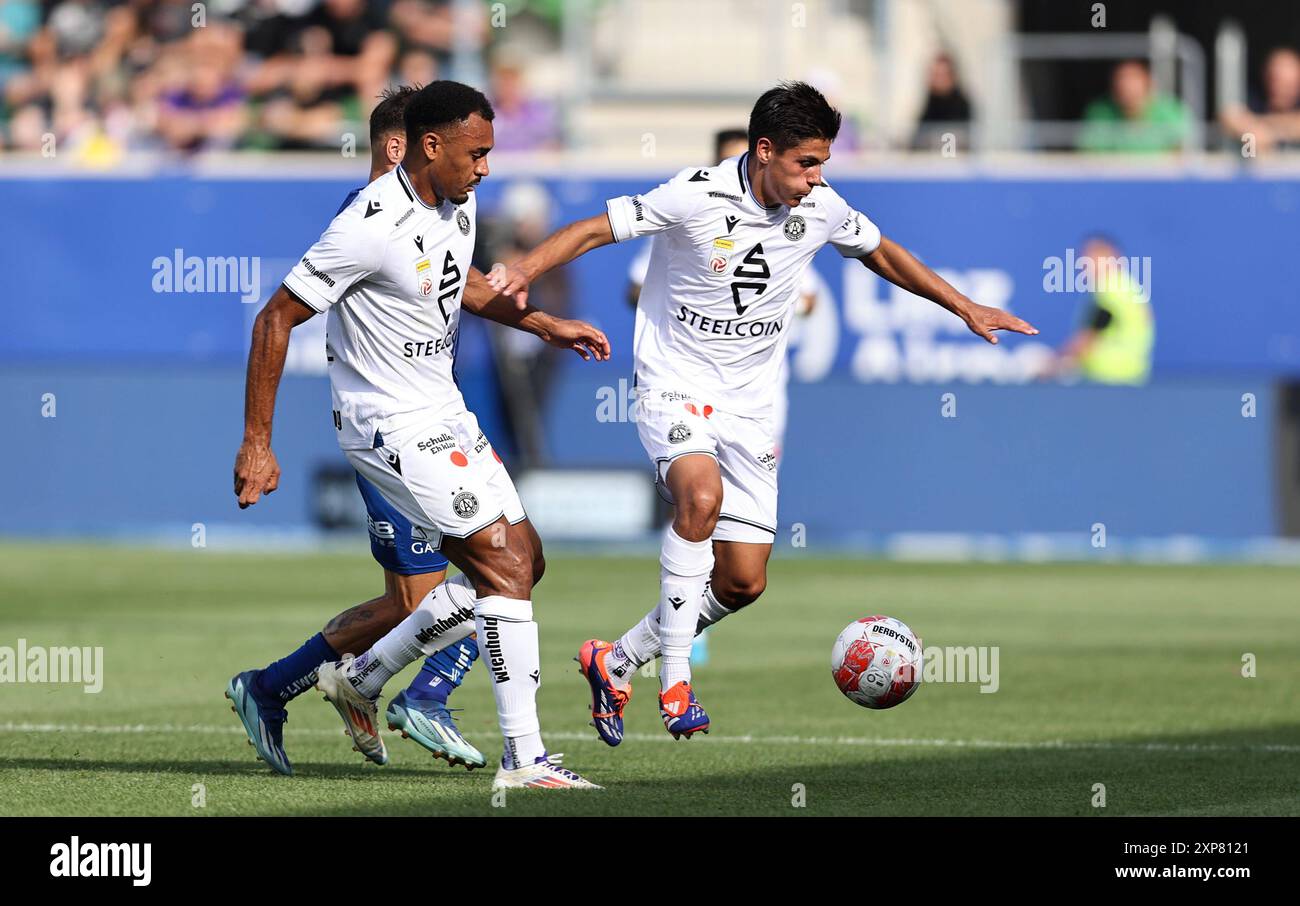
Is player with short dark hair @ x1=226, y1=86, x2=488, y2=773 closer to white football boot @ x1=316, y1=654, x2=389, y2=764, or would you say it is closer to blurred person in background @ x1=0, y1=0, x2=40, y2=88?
white football boot @ x1=316, y1=654, x2=389, y2=764

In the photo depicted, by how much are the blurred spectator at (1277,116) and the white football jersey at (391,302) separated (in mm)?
14231

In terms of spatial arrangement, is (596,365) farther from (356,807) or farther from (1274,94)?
(356,807)

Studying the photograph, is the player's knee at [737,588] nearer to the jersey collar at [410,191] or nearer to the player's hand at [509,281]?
the player's hand at [509,281]

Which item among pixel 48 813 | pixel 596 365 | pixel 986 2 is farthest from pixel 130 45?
pixel 48 813

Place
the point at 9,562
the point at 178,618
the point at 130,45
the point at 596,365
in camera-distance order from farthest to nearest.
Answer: the point at 130,45
the point at 596,365
the point at 9,562
the point at 178,618

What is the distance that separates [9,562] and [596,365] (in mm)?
5353

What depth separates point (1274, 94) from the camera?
21.5 meters

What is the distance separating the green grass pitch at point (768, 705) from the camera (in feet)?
26.2

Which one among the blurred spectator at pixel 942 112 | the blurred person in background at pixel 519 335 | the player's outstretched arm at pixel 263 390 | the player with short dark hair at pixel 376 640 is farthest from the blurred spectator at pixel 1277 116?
the player's outstretched arm at pixel 263 390

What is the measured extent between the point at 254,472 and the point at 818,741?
321cm

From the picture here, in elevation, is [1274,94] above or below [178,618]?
above

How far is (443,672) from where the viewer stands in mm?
8836

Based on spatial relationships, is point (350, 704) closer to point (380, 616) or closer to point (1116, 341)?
point (380, 616)

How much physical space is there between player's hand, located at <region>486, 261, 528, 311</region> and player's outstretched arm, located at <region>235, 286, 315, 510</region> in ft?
2.38
